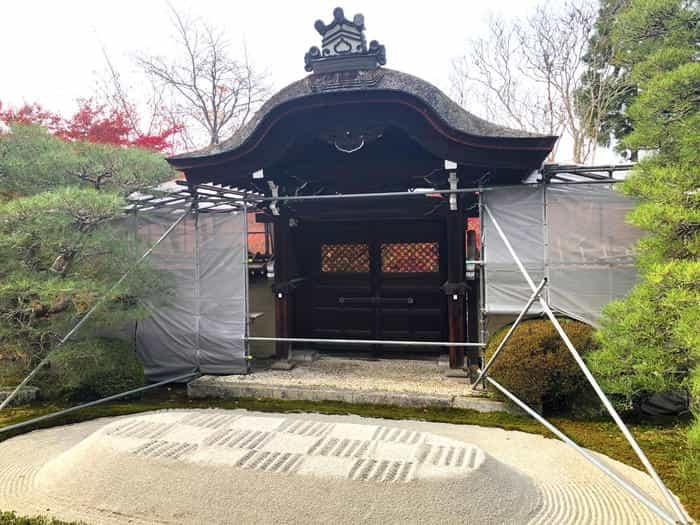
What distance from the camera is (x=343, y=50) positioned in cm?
637

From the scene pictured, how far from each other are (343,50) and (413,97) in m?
1.24

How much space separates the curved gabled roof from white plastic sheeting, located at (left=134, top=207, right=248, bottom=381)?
1289mm

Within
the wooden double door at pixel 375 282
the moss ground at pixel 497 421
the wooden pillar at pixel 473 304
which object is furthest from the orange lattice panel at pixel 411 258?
the moss ground at pixel 497 421

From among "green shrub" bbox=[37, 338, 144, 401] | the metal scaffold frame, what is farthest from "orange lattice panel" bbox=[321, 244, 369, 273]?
"green shrub" bbox=[37, 338, 144, 401]

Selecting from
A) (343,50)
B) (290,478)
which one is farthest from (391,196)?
(290,478)

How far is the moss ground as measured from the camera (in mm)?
4348

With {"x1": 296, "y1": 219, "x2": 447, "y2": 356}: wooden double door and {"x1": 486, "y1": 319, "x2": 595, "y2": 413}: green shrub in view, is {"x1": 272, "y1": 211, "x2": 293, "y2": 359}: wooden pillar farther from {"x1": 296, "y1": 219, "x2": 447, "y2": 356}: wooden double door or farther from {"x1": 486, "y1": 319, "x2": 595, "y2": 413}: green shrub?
{"x1": 486, "y1": 319, "x2": 595, "y2": 413}: green shrub

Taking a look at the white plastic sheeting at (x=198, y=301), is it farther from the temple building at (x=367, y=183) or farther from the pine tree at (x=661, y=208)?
the pine tree at (x=661, y=208)

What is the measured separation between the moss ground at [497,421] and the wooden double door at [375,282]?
2.16m

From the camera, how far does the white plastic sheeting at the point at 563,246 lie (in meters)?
6.05

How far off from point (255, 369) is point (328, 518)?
4668 millimetres

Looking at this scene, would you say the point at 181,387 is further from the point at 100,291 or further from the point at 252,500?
the point at 252,500

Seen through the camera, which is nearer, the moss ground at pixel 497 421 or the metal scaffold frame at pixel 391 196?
the moss ground at pixel 497 421

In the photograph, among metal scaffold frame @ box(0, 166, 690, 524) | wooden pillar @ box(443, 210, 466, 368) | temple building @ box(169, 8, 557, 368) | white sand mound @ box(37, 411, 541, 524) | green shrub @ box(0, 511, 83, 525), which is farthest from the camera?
wooden pillar @ box(443, 210, 466, 368)
